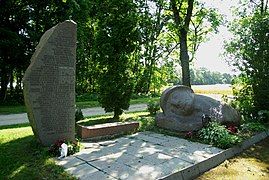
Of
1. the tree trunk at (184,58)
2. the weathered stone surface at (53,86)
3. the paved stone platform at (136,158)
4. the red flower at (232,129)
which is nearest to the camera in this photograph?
the paved stone platform at (136,158)

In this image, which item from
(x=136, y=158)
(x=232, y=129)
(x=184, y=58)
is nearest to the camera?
(x=136, y=158)

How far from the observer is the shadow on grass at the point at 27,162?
6.81m

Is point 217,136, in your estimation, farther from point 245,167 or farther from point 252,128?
point 252,128

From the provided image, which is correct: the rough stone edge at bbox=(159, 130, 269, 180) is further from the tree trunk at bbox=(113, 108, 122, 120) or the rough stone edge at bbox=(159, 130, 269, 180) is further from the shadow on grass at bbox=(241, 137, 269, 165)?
the tree trunk at bbox=(113, 108, 122, 120)

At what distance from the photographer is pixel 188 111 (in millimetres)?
11844

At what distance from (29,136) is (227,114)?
26.5ft

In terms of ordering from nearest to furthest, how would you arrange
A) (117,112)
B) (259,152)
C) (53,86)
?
(53,86)
(259,152)
(117,112)

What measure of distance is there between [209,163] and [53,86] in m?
5.31

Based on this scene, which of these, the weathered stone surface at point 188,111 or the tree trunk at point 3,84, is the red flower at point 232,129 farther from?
the tree trunk at point 3,84

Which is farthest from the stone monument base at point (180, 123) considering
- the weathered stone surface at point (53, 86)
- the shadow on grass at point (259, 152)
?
the weathered stone surface at point (53, 86)

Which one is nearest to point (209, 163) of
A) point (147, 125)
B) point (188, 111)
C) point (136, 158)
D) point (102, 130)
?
point (136, 158)

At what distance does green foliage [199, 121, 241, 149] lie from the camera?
9641 mm

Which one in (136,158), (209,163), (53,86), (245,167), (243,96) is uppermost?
(53,86)

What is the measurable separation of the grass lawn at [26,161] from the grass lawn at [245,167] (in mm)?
3873
